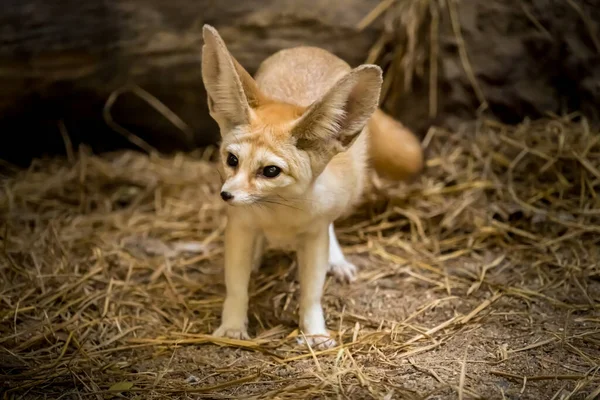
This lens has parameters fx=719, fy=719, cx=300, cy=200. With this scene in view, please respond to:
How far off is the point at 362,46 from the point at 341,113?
67.6 inches

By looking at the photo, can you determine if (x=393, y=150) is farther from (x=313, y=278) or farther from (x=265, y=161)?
(x=265, y=161)

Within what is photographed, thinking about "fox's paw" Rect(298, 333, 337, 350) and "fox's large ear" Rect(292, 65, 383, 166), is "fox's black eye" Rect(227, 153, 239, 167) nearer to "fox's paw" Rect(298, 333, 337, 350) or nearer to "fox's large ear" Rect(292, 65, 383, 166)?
"fox's large ear" Rect(292, 65, 383, 166)

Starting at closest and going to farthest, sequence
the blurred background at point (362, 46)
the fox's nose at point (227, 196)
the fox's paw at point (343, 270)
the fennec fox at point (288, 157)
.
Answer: the fox's nose at point (227, 196)
the fennec fox at point (288, 157)
the fox's paw at point (343, 270)
the blurred background at point (362, 46)

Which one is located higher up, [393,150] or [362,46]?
[362,46]

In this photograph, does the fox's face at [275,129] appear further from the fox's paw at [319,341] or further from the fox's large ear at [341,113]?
the fox's paw at [319,341]

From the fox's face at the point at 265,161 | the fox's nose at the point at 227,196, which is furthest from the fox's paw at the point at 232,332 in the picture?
the fox's nose at the point at 227,196

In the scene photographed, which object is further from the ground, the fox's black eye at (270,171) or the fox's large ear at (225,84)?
the fox's large ear at (225,84)

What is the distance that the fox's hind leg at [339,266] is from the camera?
3424 millimetres

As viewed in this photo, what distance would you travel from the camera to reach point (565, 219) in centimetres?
367

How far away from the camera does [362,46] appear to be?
425cm

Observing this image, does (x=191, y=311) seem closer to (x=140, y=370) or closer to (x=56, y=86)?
(x=140, y=370)

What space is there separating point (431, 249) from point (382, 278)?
40cm

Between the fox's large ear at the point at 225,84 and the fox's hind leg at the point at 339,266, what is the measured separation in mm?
885

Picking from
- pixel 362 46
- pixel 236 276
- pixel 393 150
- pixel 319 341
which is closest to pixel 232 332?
pixel 236 276
